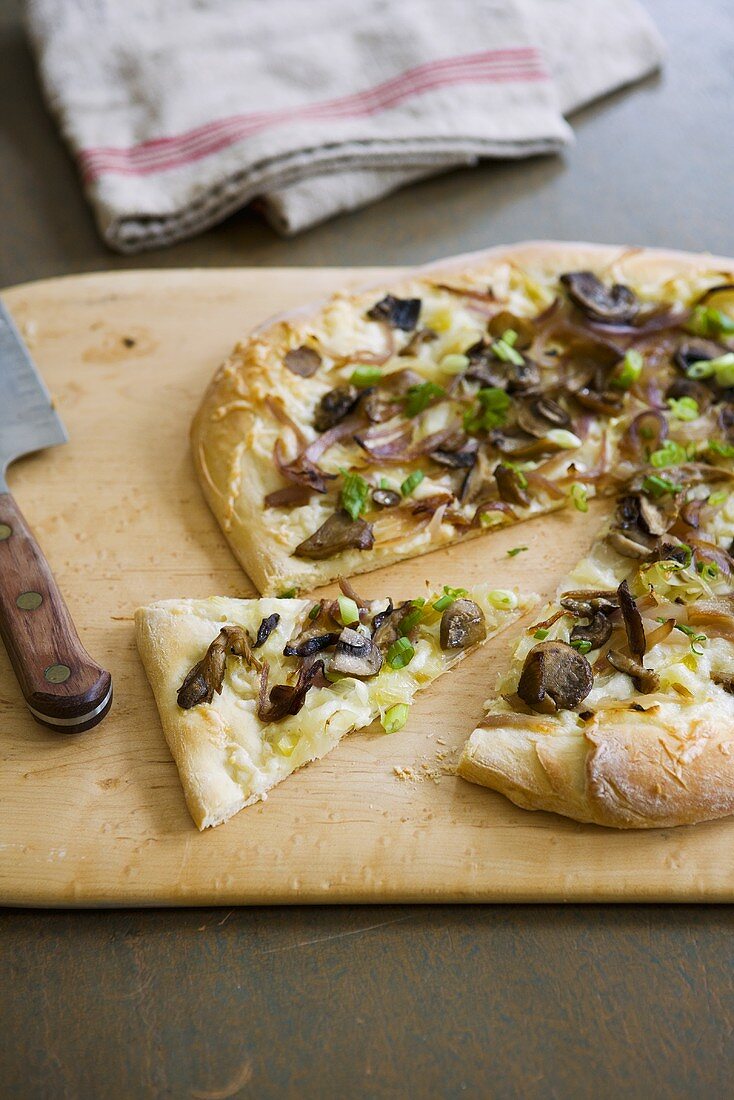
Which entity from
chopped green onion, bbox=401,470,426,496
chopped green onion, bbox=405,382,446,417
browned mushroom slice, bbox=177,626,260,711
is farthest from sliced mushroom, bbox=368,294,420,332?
browned mushroom slice, bbox=177,626,260,711

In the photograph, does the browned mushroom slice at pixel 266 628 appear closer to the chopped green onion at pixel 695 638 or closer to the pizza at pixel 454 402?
the pizza at pixel 454 402

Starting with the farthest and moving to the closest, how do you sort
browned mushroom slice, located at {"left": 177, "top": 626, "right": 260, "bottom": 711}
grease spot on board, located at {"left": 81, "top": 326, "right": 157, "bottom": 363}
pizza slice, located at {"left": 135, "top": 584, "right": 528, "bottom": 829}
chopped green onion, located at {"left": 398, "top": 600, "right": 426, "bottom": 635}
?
grease spot on board, located at {"left": 81, "top": 326, "right": 157, "bottom": 363}, chopped green onion, located at {"left": 398, "top": 600, "right": 426, "bottom": 635}, browned mushroom slice, located at {"left": 177, "top": 626, "right": 260, "bottom": 711}, pizza slice, located at {"left": 135, "top": 584, "right": 528, "bottom": 829}

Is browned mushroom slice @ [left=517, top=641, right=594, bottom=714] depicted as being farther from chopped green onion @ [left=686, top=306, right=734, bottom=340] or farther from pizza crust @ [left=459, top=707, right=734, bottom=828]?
chopped green onion @ [left=686, top=306, right=734, bottom=340]

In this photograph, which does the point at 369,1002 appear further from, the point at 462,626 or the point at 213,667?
the point at 462,626

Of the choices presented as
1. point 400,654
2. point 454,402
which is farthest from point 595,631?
point 454,402

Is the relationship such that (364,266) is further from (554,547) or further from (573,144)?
(554,547)

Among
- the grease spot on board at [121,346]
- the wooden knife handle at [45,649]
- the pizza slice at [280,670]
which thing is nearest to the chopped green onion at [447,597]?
the pizza slice at [280,670]
